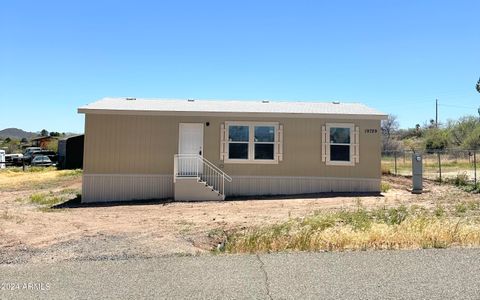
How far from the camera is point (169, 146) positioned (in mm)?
14625

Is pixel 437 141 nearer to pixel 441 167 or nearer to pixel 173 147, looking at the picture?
pixel 441 167

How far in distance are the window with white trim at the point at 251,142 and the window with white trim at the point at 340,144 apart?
1710 millimetres

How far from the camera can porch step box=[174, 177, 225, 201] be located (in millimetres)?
14039

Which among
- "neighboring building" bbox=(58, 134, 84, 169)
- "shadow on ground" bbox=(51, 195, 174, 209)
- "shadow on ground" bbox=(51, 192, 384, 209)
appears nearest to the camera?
"shadow on ground" bbox=(51, 195, 174, 209)

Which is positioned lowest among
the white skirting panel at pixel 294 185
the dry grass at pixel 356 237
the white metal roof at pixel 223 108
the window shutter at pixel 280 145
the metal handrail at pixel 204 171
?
the dry grass at pixel 356 237

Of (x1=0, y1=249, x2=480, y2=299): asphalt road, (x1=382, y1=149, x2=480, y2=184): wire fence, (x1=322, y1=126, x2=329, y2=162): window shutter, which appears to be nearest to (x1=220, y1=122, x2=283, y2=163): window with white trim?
(x1=322, y1=126, x2=329, y2=162): window shutter

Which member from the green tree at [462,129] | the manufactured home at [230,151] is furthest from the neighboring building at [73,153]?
the green tree at [462,129]

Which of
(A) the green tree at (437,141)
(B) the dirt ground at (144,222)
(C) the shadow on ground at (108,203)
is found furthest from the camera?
(A) the green tree at (437,141)

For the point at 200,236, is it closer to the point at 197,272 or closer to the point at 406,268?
the point at 197,272

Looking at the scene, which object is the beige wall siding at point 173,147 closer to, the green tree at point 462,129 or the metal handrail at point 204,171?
the metal handrail at point 204,171

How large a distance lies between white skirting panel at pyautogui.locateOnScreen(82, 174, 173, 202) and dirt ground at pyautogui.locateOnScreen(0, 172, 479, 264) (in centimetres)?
107

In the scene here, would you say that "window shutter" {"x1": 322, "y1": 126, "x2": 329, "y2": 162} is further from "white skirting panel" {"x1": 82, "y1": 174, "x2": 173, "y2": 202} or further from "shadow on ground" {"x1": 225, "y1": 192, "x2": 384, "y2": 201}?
"white skirting panel" {"x1": 82, "y1": 174, "x2": 173, "y2": 202}

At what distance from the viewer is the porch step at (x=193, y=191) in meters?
14.0

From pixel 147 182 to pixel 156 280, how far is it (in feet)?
34.3
